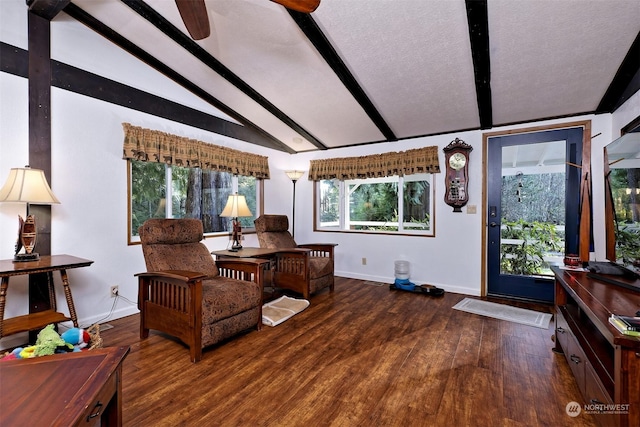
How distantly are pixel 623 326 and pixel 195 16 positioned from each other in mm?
2535

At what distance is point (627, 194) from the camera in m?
1.93

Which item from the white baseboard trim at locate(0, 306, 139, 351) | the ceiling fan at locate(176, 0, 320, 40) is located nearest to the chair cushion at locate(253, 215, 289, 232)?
the white baseboard trim at locate(0, 306, 139, 351)

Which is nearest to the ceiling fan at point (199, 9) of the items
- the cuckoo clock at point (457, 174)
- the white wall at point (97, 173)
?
the white wall at point (97, 173)

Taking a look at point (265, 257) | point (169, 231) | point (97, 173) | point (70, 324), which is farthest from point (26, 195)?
point (265, 257)

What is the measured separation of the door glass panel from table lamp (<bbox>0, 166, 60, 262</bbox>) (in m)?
4.61

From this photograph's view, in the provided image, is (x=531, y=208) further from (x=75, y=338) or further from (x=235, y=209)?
(x=75, y=338)

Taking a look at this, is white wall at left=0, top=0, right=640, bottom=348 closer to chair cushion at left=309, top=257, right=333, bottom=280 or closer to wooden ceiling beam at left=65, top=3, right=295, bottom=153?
wooden ceiling beam at left=65, top=3, right=295, bottom=153

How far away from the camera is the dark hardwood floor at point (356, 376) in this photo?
1.58 metres

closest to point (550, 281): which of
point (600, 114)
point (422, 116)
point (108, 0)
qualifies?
point (600, 114)

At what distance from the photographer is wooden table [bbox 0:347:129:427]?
740mm

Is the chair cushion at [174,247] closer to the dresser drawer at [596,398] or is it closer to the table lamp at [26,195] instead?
the table lamp at [26,195]

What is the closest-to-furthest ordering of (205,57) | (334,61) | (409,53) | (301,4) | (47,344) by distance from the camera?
1. (47,344)
2. (301,4)
3. (409,53)
4. (334,61)
5. (205,57)

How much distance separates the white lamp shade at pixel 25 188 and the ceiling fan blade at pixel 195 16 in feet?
5.22

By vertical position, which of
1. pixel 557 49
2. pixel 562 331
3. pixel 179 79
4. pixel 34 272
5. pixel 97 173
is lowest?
pixel 562 331
